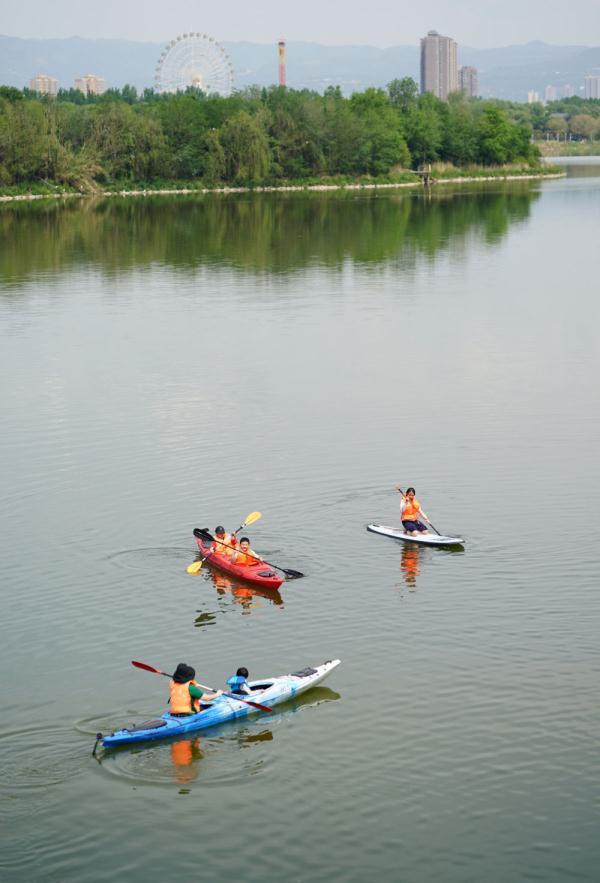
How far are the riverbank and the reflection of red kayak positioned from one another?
405 ft

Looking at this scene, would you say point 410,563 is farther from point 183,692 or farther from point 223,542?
point 183,692

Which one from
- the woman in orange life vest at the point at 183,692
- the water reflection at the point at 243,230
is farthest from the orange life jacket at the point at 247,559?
the water reflection at the point at 243,230

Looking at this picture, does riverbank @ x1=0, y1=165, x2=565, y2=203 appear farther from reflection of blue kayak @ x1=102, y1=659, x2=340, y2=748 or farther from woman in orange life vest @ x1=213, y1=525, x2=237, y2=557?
reflection of blue kayak @ x1=102, y1=659, x2=340, y2=748

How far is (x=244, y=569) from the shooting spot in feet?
91.7

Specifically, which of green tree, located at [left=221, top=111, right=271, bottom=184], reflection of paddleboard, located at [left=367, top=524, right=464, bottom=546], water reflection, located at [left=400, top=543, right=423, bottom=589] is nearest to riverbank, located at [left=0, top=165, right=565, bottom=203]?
green tree, located at [left=221, top=111, right=271, bottom=184]

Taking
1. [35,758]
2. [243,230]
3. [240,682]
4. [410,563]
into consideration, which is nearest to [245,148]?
[243,230]

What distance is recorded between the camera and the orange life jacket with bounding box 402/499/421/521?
29.9 meters

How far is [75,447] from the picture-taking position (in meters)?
38.9

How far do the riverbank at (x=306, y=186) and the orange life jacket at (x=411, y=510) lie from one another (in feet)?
405

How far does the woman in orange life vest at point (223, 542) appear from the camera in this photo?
28.3 m

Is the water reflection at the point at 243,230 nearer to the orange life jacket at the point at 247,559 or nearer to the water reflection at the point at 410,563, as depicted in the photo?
the water reflection at the point at 410,563

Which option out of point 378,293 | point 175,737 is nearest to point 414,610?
point 175,737

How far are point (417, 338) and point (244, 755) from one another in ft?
123

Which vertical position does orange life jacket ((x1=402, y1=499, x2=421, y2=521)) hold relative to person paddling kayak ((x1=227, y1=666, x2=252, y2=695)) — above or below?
above
